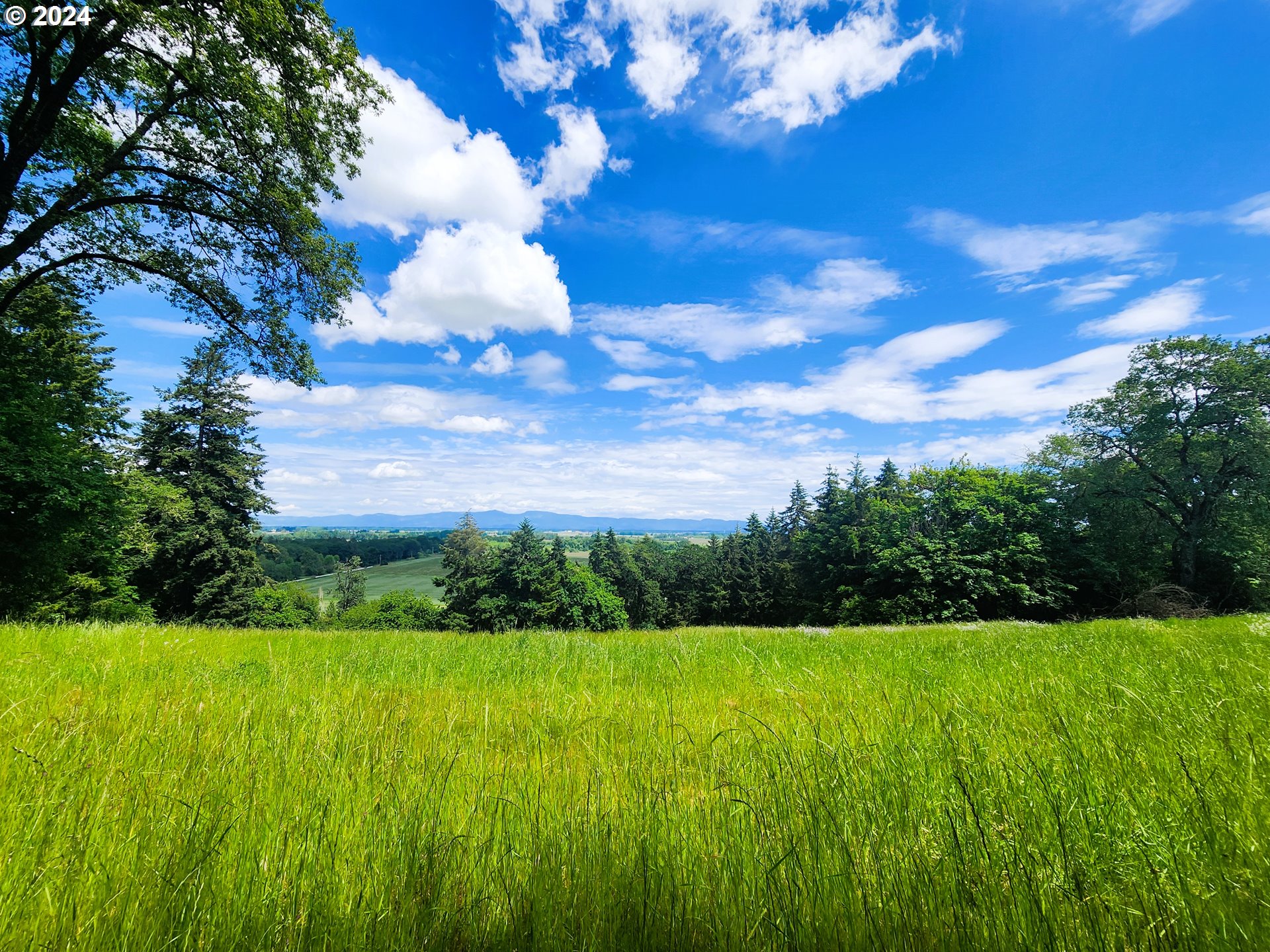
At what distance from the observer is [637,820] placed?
1988 mm

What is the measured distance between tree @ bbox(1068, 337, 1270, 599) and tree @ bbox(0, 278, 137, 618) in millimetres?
48934

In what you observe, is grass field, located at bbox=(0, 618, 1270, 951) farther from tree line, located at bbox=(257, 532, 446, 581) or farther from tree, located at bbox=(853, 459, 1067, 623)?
tree line, located at bbox=(257, 532, 446, 581)

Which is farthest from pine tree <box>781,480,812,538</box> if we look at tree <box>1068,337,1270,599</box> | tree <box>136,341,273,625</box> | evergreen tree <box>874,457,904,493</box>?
tree <box>136,341,273,625</box>

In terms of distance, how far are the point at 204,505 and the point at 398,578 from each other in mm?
104503

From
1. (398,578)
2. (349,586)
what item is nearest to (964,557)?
(349,586)

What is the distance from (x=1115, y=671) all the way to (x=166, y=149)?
20.1 metres

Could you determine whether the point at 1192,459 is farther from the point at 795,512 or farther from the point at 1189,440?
the point at 795,512

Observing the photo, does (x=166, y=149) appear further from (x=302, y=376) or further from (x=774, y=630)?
(x=774, y=630)

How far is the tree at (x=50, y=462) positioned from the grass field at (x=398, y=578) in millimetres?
57610

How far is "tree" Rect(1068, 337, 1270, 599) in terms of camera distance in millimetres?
24609

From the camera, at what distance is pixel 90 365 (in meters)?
23.9

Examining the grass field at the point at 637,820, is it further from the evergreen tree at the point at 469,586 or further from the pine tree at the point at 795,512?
the pine tree at the point at 795,512

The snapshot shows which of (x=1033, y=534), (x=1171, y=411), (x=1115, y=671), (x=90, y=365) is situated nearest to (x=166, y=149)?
(x=1115, y=671)

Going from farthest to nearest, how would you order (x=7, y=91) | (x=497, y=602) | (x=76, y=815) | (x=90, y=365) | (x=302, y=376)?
(x=497, y=602), (x=90, y=365), (x=302, y=376), (x=7, y=91), (x=76, y=815)
